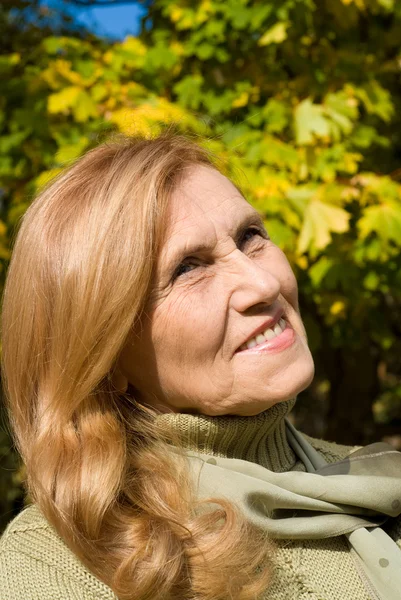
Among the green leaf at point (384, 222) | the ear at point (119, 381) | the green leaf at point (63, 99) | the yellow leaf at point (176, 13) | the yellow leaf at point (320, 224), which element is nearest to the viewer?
the ear at point (119, 381)

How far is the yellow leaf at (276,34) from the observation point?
284cm

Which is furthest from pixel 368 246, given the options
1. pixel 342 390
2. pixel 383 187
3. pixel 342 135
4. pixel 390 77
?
pixel 342 390

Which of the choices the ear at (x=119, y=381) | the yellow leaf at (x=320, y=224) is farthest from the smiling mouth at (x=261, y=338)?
the yellow leaf at (x=320, y=224)

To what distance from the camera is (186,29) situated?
325 cm

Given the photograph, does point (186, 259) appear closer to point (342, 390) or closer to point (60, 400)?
point (60, 400)

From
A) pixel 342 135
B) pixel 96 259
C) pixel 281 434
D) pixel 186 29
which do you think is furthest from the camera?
pixel 186 29

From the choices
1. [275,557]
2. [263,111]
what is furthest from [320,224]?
[275,557]

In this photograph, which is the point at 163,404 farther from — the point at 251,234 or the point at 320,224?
the point at 320,224

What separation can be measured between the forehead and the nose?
9 cm

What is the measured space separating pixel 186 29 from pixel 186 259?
1.98m

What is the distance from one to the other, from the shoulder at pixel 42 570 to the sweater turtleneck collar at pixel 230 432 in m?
0.32

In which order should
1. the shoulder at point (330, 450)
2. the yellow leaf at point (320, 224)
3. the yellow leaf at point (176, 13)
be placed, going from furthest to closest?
the yellow leaf at point (176, 13) → the yellow leaf at point (320, 224) → the shoulder at point (330, 450)

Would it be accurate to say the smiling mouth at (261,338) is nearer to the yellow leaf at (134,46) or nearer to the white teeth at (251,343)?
the white teeth at (251,343)

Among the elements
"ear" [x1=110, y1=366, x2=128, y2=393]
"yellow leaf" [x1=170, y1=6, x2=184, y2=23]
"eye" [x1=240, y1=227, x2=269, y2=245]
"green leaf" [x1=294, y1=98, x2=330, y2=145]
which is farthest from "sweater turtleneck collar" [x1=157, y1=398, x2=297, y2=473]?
"yellow leaf" [x1=170, y1=6, x2=184, y2=23]
